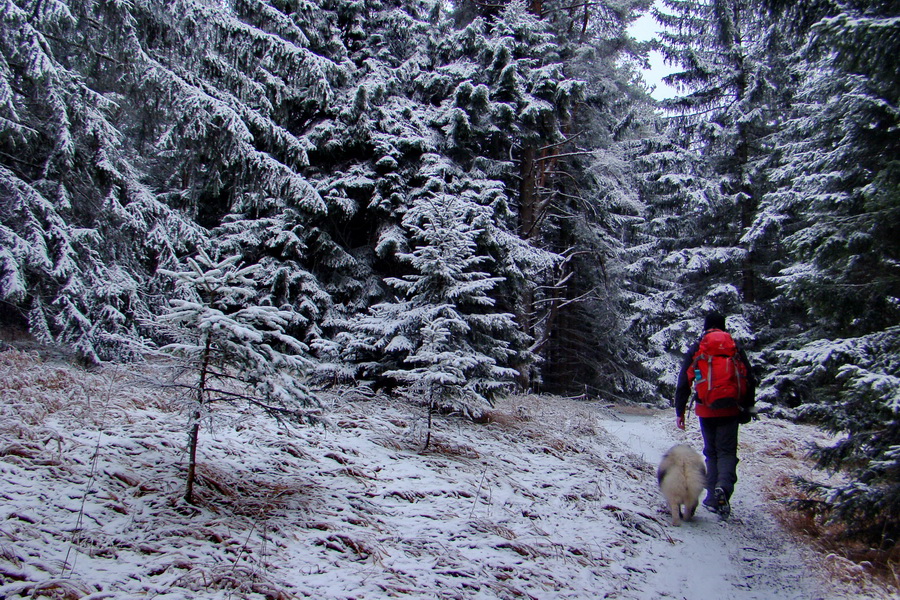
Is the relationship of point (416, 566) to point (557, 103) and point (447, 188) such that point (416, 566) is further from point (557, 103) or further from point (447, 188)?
point (557, 103)

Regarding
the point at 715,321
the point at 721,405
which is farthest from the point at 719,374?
the point at 715,321

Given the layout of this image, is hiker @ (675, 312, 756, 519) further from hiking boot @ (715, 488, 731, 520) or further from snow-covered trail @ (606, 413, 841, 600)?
snow-covered trail @ (606, 413, 841, 600)

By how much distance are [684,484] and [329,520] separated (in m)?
3.58

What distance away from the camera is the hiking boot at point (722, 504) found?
4.94 m

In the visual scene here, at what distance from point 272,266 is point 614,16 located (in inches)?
520

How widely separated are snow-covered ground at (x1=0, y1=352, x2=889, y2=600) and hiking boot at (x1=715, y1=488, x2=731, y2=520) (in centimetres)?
11

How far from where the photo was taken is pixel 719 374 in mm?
5203

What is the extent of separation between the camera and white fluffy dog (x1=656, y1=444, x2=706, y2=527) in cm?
488

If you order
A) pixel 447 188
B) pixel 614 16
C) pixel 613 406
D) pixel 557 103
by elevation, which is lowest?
pixel 613 406

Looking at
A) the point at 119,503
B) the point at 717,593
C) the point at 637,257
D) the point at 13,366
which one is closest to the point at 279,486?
the point at 119,503

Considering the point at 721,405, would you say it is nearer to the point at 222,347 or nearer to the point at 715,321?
the point at 715,321

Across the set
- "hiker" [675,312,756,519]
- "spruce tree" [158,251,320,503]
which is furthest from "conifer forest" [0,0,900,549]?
"hiker" [675,312,756,519]

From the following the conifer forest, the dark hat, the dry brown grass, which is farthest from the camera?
the dark hat

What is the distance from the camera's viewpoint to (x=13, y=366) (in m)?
6.25
